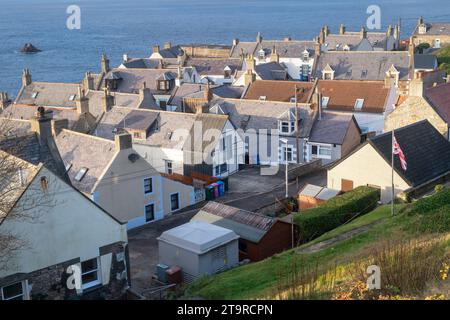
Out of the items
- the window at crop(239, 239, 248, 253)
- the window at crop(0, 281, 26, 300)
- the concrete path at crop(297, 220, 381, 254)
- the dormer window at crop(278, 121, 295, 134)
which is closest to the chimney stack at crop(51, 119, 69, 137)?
the window at crop(239, 239, 248, 253)

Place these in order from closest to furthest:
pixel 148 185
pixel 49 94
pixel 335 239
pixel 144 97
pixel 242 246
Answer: pixel 335 239
pixel 242 246
pixel 148 185
pixel 144 97
pixel 49 94

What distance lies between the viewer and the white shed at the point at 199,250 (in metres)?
29.3

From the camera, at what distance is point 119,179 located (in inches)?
1529

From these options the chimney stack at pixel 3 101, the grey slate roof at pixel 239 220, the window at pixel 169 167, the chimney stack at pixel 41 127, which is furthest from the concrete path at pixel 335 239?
the chimney stack at pixel 3 101

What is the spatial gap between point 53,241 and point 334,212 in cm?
1654

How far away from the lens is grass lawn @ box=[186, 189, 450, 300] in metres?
22.7

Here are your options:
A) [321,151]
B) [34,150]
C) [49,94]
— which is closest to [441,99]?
[321,151]

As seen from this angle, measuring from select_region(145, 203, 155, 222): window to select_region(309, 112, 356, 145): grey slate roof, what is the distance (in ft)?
57.5

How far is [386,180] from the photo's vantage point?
1492 inches

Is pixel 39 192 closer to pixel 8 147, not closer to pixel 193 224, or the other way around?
pixel 8 147

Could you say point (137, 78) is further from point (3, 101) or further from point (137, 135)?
point (137, 135)

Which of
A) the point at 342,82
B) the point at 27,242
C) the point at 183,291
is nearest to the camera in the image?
the point at 27,242

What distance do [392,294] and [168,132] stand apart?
37507 millimetres
